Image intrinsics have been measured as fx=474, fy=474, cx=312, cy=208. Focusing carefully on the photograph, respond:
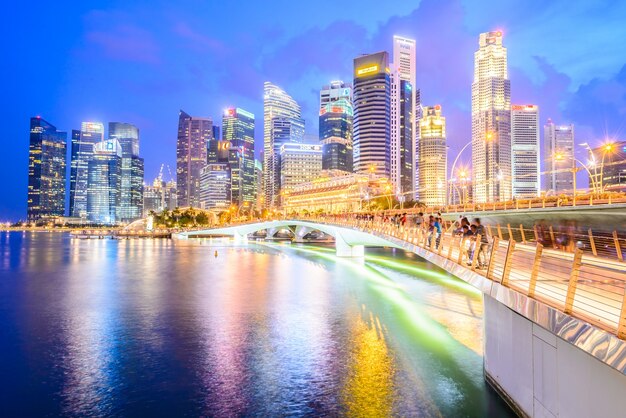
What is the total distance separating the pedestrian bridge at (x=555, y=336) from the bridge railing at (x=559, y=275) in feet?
0.08

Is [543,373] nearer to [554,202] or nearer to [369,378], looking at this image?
[369,378]

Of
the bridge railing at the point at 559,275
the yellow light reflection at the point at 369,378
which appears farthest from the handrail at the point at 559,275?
the yellow light reflection at the point at 369,378

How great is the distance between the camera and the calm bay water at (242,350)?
14.8 metres

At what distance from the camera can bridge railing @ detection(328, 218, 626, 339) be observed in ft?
29.1

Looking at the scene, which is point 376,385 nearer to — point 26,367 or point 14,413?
point 14,413

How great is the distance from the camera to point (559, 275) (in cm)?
1304

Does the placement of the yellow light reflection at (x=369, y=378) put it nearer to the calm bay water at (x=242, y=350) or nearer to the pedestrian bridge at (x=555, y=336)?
the calm bay water at (x=242, y=350)

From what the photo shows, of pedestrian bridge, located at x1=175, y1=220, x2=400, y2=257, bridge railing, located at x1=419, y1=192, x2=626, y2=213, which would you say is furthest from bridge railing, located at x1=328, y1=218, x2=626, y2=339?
bridge railing, located at x1=419, y1=192, x2=626, y2=213

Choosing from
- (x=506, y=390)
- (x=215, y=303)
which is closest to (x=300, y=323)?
(x=215, y=303)

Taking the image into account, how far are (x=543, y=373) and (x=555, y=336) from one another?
43.1 inches

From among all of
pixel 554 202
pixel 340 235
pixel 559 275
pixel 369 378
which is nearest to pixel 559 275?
pixel 559 275

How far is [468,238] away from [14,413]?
1570 centimetres

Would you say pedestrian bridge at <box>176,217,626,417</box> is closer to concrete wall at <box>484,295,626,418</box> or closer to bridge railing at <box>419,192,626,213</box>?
concrete wall at <box>484,295,626,418</box>

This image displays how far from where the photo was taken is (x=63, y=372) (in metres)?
17.6
